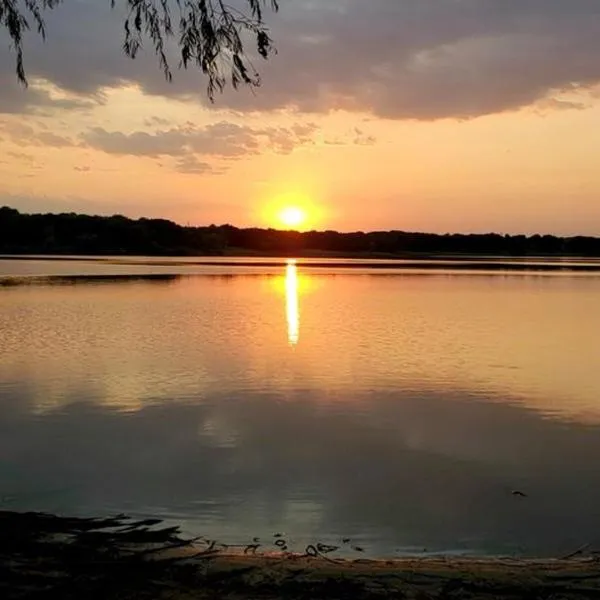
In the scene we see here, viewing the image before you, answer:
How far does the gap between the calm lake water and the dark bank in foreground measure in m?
0.53

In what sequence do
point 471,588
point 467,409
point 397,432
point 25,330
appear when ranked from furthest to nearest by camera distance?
point 25,330, point 467,409, point 397,432, point 471,588

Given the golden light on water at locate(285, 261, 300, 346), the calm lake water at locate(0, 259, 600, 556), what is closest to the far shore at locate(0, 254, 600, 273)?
the golden light on water at locate(285, 261, 300, 346)

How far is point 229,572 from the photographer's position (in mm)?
5121

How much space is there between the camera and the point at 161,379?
44.1 feet

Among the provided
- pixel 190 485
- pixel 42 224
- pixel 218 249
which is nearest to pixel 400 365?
pixel 190 485

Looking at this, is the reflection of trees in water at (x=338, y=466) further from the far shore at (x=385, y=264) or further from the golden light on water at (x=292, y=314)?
the far shore at (x=385, y=264)

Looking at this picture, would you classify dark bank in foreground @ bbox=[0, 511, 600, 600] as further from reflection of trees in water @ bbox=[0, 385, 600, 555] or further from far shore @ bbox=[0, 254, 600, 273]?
far shore @ bbox=[0, 254, 600, 273]

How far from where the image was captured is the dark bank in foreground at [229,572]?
4691mm

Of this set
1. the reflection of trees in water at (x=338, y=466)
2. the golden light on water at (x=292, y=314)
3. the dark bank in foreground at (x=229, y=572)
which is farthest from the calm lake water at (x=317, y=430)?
the dark bank in foreground at (x=229, y=572)

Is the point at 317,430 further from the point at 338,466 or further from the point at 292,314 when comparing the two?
the point at 292,314

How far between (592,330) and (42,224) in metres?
98.8

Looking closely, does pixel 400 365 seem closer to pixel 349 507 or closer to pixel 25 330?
pixel 349 507

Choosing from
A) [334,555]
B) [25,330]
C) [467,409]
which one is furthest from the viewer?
[25,330]

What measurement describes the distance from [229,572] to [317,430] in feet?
16.1
